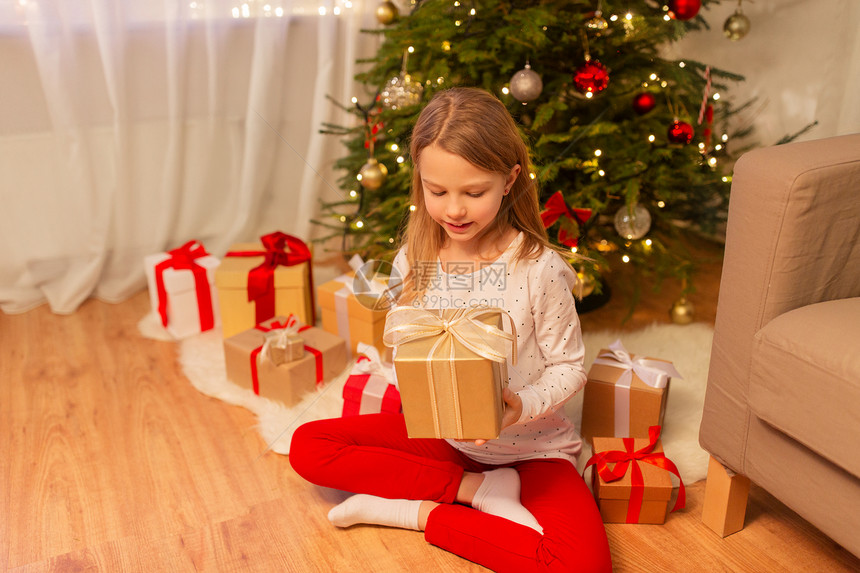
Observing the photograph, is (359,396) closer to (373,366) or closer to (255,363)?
(373,366)

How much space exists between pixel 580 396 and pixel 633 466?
42cm

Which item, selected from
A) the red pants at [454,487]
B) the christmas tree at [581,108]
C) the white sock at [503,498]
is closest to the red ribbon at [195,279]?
the christmas tree at [581,108]

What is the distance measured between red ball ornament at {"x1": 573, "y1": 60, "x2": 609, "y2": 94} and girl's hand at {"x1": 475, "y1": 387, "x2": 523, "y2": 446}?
918 millimetres

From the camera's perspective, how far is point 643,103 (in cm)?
184

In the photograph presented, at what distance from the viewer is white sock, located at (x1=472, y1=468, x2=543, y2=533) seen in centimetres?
125

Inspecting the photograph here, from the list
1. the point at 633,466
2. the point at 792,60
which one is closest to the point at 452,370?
the point at 633,466

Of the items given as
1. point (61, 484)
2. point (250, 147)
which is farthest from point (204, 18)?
point (61, 484)

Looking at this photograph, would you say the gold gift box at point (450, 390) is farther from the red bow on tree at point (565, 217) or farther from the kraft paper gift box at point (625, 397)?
the red bow on tree at point (565, 217)

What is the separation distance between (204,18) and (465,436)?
5.97ft

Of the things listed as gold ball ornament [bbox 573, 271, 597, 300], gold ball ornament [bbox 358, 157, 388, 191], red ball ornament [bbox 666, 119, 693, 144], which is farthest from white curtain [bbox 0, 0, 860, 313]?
gold ball ornament [bbox 573, 271, 597, 300]

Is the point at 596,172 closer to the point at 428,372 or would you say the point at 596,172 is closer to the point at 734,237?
the point at 734,237

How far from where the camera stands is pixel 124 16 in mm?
2242

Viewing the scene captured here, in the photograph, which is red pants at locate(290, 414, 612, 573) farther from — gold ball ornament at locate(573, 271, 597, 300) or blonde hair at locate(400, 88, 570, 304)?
gold ball ornament at locate(573, 271, 597, 300)

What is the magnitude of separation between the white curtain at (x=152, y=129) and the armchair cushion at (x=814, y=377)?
1588 millimetres
